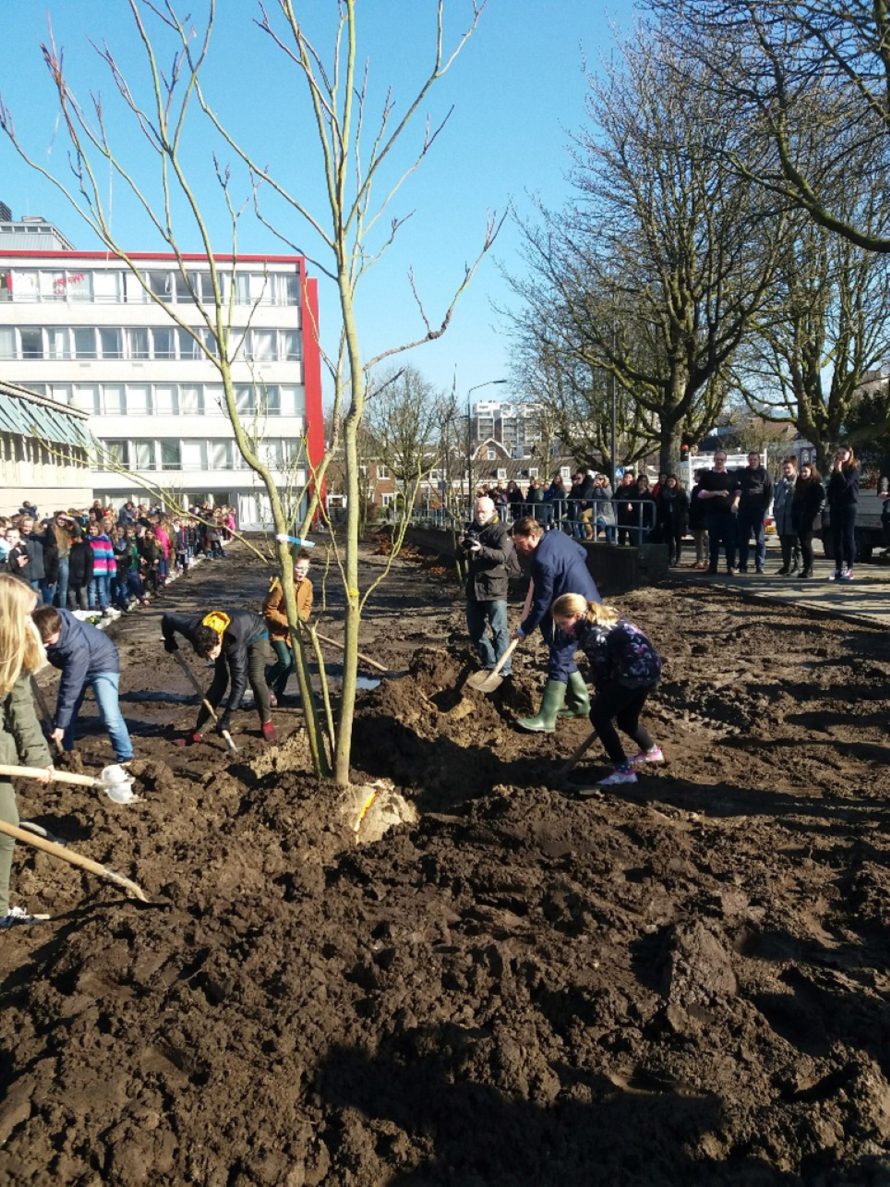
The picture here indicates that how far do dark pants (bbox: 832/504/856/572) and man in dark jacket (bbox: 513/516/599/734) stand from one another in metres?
6.38

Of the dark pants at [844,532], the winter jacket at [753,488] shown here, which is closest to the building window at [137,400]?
the winter jacket at [753,488]

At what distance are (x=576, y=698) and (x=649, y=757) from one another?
1630 mm

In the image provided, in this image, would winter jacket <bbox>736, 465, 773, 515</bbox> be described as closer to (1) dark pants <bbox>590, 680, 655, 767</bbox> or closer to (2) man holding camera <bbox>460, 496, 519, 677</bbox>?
(2) man holding camera <bbox>460, 496, 519, 677</bbox>

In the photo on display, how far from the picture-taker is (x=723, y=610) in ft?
42.1

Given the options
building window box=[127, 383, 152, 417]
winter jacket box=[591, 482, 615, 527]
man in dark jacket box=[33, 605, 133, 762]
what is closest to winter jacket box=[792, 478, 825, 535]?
winter jacket box=[591, 482, 615, 527]

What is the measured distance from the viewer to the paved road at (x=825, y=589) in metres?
11.8

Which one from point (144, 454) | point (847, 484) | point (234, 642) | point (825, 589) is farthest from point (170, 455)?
point (234, 642)

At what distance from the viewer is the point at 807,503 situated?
1402cm

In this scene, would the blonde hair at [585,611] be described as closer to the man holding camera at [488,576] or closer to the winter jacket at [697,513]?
the man holding camera at [488,576]

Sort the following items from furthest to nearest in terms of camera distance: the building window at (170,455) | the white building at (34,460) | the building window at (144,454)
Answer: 1. the building window at (170,455)
2. the building window at (144,454)
3. the white building at (34,460)

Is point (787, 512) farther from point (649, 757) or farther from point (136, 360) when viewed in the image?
point (136, 360)

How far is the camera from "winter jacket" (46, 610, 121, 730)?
7043 mm

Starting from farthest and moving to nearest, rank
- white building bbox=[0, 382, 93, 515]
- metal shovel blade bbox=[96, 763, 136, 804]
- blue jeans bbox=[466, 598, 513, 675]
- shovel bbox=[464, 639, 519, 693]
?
white building bbox=[0, 382, 93, 515] < blue jeans bbox=[466, 598, 513, 675] < shovel bbox=[464, 639, 519, 693] < metal shovel blade bbox=[96, 763, 136, 804]

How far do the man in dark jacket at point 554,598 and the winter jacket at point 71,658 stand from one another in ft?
10.6
